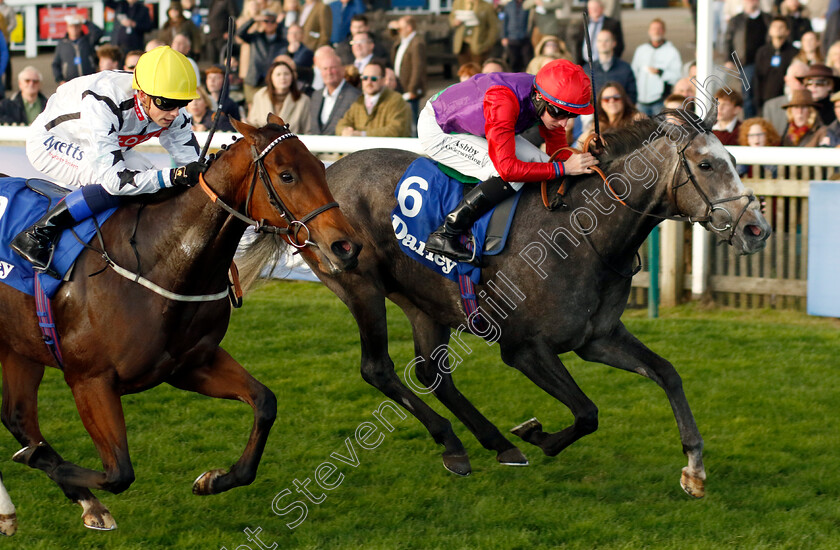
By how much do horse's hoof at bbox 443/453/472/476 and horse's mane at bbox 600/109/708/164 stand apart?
1443 millimetres

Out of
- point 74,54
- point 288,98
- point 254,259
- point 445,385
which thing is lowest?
point 445,385

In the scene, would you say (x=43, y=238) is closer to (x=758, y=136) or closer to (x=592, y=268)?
(x=592, y=268)

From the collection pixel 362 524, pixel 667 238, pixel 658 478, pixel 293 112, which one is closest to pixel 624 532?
pixel 658 478

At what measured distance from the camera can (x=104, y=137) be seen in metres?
4.12

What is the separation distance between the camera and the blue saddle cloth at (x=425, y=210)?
5102 millimetres

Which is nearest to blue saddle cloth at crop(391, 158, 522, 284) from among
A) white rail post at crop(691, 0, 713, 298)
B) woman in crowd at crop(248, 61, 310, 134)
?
white rail post at crop(691, 0, 713, 298)

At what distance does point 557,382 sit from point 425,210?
0.99 metres

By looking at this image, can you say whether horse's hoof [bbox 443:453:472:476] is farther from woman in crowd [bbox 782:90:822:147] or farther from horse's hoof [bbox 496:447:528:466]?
woman in crowd [bbox 782:90:822:147]

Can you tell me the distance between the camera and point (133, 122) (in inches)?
170

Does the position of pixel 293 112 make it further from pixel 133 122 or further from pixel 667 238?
pixel 133 122

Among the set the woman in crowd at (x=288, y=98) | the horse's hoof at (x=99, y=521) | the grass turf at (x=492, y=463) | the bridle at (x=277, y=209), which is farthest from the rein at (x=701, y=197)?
the woman in crowd at (x=288, y=98)

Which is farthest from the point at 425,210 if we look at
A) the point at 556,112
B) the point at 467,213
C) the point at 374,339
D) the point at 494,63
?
the point at 494,63

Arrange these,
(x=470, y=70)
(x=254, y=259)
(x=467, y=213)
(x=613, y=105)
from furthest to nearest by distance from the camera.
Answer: (x=470, y=70)
(x=613, y=105)
(x=254, y=259)
(x=467, y=213)

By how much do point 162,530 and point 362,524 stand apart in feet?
2.53
